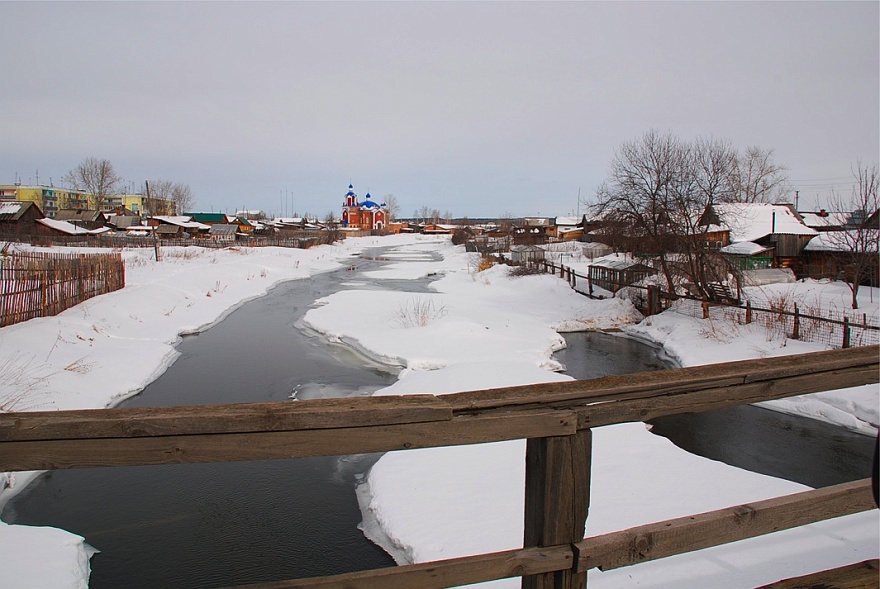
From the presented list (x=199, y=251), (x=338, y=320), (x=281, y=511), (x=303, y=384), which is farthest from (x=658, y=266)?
(x=199, y=251)

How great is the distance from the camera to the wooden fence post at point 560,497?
1.88 m

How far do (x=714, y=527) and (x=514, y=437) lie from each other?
2.93ft

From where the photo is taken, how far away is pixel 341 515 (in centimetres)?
770

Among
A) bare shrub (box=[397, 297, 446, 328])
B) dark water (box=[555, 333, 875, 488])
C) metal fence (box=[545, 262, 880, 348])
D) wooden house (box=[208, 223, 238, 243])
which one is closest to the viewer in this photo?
dark water (box=[555, 333, 875, 488])

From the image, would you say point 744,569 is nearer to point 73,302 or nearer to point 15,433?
point 15,433

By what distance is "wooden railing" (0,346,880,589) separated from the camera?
1.61 metres

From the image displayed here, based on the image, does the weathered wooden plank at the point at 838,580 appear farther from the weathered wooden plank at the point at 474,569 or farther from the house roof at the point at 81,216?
the house roof at the point at 81,216

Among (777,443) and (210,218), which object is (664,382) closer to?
(777,443)

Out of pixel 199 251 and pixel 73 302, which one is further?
pixel 199 251

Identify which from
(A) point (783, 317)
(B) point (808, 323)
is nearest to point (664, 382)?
(B) point (808, 323)

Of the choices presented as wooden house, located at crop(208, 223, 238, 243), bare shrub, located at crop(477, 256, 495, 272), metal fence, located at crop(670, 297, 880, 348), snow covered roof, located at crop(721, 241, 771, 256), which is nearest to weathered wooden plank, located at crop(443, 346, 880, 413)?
metal fence, located at crop(670, 297, 880, 348)

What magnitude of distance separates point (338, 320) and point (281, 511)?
14.5m

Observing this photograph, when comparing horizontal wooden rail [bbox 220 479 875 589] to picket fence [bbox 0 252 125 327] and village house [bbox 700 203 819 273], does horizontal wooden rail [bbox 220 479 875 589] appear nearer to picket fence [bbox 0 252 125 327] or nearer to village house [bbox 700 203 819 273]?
picket fence [bbox 0 252 125 327]

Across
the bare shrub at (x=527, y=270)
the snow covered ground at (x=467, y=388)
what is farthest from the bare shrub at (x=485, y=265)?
the snow covered ground at (x=467, y=388)
